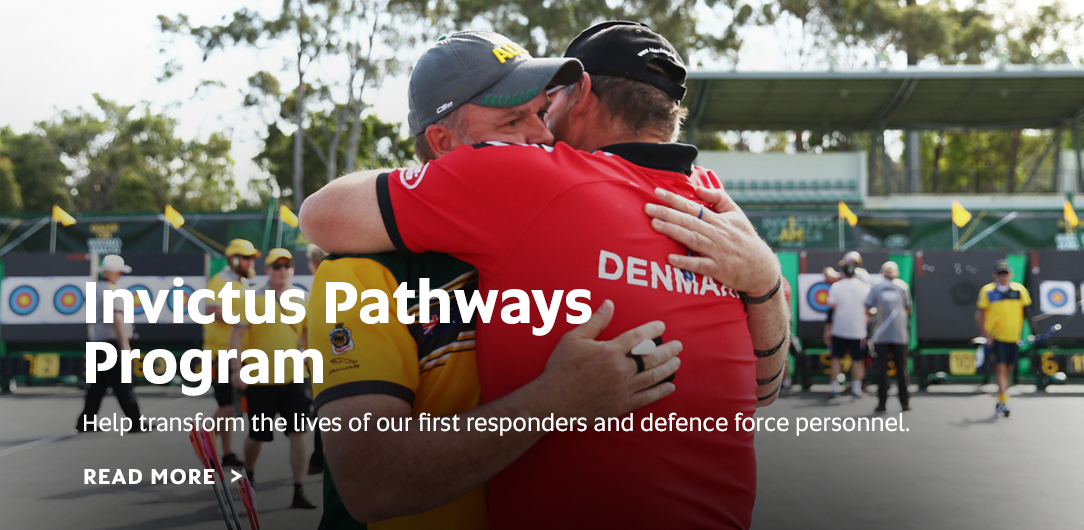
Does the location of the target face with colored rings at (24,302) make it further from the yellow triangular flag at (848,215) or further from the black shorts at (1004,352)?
the black shorts at (1004,352)

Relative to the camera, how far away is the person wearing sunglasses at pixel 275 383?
21.5 ft

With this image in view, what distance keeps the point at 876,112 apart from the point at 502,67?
30.0 metres

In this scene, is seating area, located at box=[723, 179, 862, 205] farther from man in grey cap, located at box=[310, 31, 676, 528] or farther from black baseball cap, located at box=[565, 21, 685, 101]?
man in grey cap, located at box=[310, 31, 676, 528]

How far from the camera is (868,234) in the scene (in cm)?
1568

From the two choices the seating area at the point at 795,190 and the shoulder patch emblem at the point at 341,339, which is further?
the seating area at the point at 795,190

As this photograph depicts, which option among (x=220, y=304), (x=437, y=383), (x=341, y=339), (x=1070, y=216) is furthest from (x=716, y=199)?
(x=1070, y=216)

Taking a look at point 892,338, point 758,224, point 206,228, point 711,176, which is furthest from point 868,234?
point 711,176

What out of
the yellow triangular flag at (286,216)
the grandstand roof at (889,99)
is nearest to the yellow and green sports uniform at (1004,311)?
the yellow triangular flag at (286,216)

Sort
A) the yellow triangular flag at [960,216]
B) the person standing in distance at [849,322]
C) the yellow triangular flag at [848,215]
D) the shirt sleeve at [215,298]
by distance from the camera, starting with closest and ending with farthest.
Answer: the shirt sleeve at [215,298], the person standing in distance at [849,322], the yellow triangular flag at [960,216], the yellow triangular flag at [848,215]

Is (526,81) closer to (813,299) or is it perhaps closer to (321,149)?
(813,299)

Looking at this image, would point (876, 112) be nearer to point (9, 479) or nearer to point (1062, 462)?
point (1062, 462)

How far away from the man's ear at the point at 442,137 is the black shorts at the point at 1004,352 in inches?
456

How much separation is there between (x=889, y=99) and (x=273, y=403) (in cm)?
2537

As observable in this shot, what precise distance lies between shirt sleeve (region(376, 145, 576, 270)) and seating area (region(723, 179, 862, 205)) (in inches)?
1029
